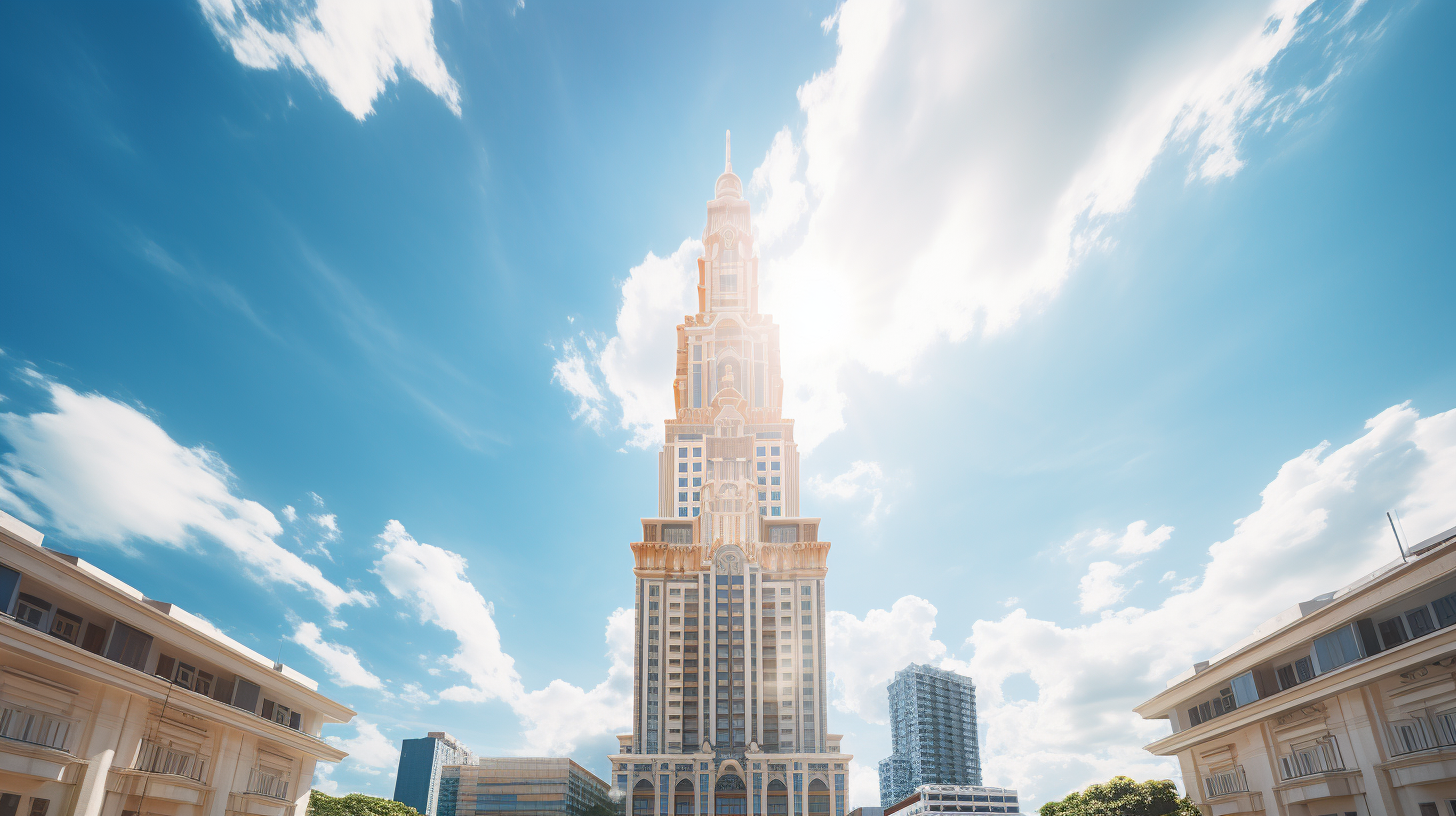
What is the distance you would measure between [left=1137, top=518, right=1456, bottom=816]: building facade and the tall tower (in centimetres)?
7978

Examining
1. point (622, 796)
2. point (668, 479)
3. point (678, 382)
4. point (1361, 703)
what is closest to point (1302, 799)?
point (1361, 703)

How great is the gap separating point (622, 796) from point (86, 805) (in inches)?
3566

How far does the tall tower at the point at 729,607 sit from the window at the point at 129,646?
3436 inches

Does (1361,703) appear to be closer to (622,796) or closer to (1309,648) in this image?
(1309,648)

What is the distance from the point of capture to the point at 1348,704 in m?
35.2

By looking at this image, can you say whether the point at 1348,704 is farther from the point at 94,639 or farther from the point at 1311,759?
the point at 94,639

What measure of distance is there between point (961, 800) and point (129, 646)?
168851 millimetres

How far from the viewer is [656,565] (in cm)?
13275

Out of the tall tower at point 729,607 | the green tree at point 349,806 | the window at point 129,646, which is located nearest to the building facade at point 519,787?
the tall tower at point 729,607

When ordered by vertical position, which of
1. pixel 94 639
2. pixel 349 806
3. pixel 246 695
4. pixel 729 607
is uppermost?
pixel 729 607

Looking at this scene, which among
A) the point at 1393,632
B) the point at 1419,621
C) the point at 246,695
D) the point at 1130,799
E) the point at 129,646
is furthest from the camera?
the point at 1130,799

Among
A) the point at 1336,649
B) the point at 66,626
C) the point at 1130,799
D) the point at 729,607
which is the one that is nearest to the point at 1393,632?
the point at 1336,649

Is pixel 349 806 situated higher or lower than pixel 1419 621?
lower

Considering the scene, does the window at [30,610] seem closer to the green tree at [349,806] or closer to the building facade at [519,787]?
the green tree at [349,806]
